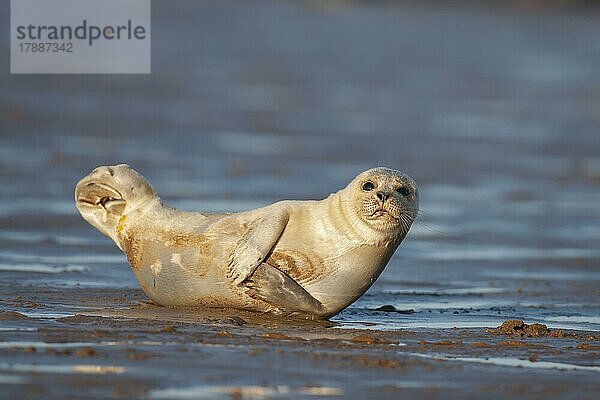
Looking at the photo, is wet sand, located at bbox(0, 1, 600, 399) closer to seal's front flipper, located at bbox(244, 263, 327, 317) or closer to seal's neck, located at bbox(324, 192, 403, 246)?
seal's front flipper, located at bbox(244, 263, 327, 317)

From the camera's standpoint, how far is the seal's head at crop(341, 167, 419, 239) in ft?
22.7

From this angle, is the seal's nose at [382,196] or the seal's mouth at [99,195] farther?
the seal's mouth at [99,195]

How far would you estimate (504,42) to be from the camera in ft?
88.7

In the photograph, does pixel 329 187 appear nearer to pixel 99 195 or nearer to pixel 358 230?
pixel 99 195

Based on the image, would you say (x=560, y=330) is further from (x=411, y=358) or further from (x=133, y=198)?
(x=133, y=198)

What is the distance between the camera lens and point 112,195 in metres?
7.41

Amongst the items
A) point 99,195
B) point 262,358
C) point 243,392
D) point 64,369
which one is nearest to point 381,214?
point 262,358

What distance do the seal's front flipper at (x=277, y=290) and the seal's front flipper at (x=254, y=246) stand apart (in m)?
0.04

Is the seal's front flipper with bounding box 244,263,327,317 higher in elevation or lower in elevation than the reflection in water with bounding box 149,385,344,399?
higher

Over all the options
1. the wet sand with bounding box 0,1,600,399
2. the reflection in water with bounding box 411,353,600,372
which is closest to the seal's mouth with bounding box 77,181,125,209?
the wet sand with bounding box 0,1,600,399

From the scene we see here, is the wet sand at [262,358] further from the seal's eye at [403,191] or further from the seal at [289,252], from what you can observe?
the seal's eye at [403,191]

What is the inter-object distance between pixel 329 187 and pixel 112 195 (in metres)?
5.33

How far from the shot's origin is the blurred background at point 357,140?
9.15 metres

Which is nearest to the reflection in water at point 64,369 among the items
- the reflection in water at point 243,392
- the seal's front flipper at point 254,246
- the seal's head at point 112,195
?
the reflection in water at point 243,392
